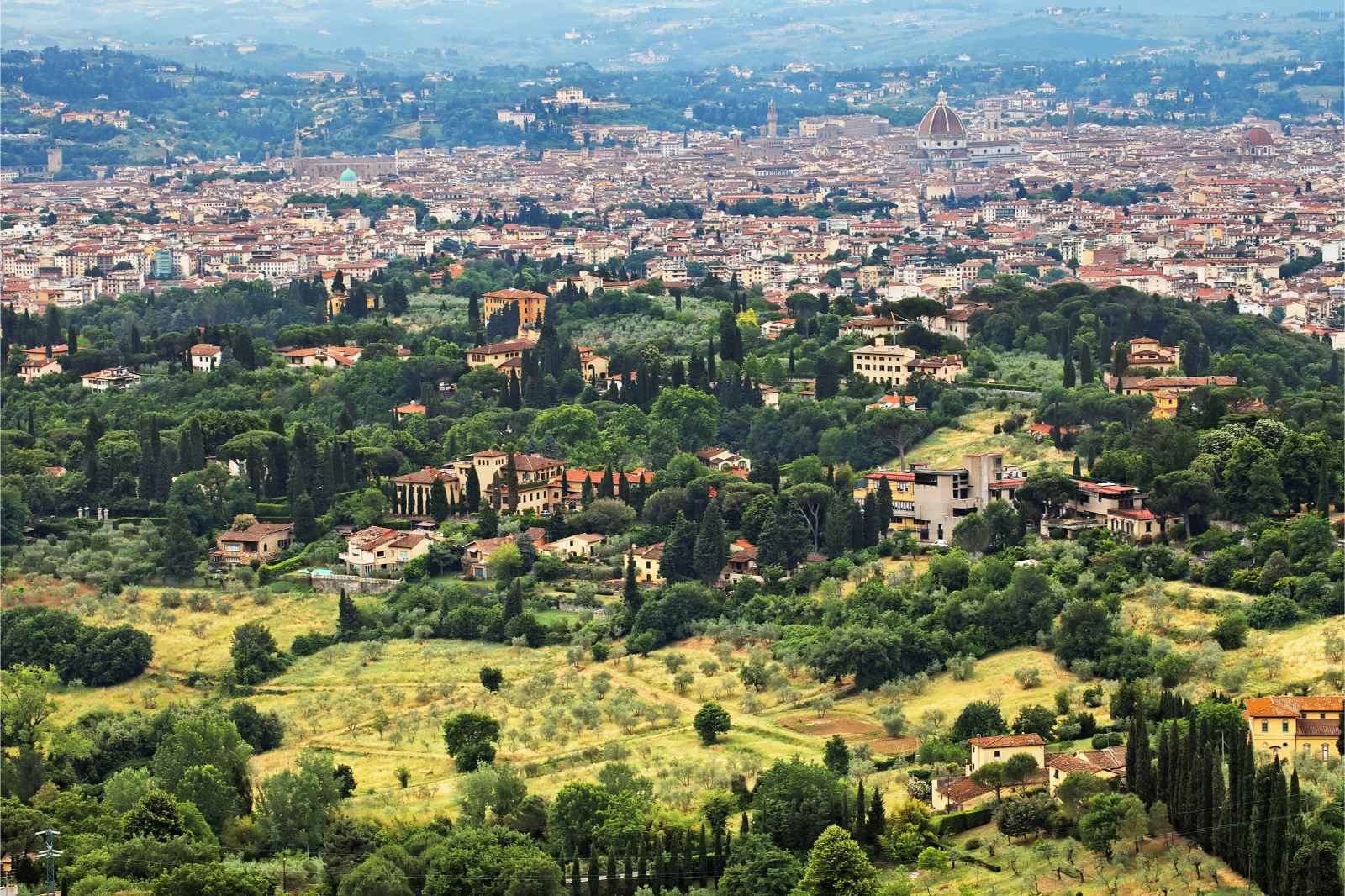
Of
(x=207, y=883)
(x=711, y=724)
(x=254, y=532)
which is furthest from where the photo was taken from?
(x=254, y=532)

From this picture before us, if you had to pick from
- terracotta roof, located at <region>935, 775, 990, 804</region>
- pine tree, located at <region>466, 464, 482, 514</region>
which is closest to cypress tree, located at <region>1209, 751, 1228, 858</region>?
terracotta roof, located at <region>935, 775, 990, 804</region>

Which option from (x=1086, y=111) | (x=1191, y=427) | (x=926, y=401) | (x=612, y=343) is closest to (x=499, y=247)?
(x=612, y=343)

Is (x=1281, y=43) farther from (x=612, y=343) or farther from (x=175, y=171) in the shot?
(x=612, y=343)

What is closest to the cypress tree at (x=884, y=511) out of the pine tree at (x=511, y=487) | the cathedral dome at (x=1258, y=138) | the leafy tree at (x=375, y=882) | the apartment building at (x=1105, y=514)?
the apartment building at (x=1105, y=514)

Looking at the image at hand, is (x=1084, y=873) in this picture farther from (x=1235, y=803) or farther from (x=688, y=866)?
(x=688, y=866)

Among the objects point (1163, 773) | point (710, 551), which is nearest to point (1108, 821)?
point (1163, 773)

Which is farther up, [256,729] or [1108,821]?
[1108,821]

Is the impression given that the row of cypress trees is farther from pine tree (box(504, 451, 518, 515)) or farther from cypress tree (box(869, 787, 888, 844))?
pine tree (box(504, 451, 518, 515))
